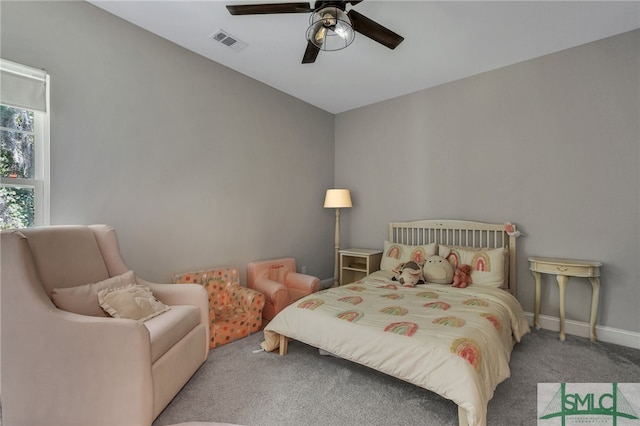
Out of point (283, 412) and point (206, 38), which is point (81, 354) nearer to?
point (283, 412)

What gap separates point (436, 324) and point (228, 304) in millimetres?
2074

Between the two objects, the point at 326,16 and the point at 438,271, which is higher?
the point at 326,16

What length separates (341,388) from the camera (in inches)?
79.9

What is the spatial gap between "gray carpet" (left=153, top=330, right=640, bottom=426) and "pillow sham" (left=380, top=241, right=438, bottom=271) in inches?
48.0

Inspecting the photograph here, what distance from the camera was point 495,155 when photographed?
337 cm

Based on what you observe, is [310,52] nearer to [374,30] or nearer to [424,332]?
[374,30]

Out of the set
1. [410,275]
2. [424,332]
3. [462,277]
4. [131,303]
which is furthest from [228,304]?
[462,277]

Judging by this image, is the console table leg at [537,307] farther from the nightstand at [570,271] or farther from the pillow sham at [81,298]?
the pillow sham at [81,298]

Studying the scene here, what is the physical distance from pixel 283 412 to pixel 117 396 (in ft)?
2.95

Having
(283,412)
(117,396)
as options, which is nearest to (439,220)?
(283,412)

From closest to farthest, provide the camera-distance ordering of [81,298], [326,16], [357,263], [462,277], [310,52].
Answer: [81,298], [326,16], [310,52], [462,277], [357,263]

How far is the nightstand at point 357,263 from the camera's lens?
402 cm

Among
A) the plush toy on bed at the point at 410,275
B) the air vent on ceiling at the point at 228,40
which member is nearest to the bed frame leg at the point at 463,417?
the plush toy on bed at the point at 410,275

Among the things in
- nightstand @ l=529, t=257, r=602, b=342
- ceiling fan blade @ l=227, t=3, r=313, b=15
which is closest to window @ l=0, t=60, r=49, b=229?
ceiling fan blade @ l=227, t=3, r=313, b=15
